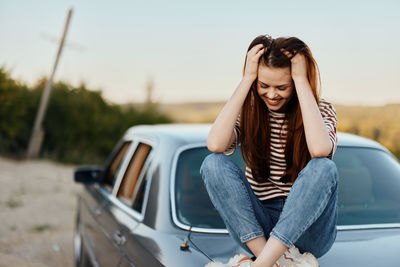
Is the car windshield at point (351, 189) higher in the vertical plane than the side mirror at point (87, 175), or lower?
higher

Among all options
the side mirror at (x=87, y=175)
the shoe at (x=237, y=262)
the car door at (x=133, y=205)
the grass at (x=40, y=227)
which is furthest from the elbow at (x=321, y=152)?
the grass at (x=40, y=227)

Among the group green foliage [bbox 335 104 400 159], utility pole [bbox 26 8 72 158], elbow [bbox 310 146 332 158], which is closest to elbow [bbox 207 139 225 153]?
elbow [bbox 310 146 332 158]

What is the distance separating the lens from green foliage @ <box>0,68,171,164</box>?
17.2 metres

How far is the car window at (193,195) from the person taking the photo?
2.34 meters

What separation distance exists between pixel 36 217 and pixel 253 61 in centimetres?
642

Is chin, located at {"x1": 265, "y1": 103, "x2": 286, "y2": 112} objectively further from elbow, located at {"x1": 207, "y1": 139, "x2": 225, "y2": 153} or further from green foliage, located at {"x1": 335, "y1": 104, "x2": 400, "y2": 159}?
green foliage, located at {"x1": 335, "y1": 104, "x2": 400, "y2": 159}

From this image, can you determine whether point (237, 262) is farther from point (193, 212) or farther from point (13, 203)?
point (13, 203)

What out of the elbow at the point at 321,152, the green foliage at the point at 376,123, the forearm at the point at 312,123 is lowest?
the elbow at the point at 321,152

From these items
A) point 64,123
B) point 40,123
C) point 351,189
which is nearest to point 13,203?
point 351,189

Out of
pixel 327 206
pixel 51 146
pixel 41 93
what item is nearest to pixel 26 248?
pixel 327 206

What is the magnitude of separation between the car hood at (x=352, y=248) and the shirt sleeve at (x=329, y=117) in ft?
1.35

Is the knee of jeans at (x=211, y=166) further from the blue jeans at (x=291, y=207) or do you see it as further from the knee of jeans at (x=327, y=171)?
the knee of jeans at (x=327, y=171)

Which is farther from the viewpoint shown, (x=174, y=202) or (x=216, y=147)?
(x=174, y=202)

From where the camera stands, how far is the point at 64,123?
1902 cm
